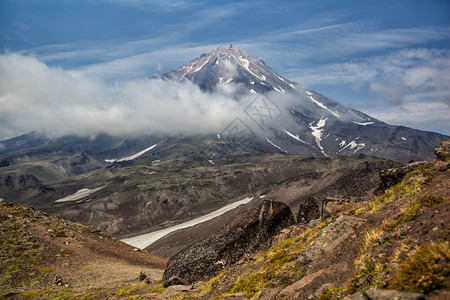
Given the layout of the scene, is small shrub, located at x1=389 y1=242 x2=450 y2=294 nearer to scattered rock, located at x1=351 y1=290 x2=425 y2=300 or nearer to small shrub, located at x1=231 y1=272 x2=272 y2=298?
scattered rock, located at x1=351 y1=290 x2=425 y2=300

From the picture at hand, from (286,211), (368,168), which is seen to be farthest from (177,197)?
(286,211)

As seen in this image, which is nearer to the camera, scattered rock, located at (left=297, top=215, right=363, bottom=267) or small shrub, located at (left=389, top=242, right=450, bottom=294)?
small shrub, located at (left=389, top=242, right=450, bottom=294)

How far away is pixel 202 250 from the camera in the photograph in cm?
1995

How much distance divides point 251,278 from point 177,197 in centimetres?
16930

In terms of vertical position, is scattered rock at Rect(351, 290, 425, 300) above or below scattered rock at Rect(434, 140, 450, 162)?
above

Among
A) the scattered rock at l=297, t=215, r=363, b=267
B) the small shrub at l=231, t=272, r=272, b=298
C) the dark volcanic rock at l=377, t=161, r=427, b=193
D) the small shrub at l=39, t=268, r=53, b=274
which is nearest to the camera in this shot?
the scattered rock at l=297, t=215, r=363, b=267

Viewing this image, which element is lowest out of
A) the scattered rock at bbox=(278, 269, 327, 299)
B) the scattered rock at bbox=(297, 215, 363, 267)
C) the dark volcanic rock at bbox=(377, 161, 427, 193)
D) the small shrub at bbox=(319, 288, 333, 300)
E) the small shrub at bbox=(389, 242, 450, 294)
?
the dark volcanic rock at bbox=(377, 161, 427, 193)

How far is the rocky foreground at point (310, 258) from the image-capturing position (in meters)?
6.23

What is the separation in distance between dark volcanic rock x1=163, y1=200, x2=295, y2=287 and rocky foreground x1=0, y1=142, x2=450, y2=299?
72 mm

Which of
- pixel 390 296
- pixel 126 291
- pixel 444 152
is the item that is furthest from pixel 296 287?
pixel 126 291

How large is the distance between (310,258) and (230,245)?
10251mm

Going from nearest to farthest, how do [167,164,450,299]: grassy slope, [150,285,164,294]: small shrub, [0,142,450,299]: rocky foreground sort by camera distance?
[167,164,450,299]: grassy slope < [0,142,450,299]: rocky foreground < [150,285,164,294]: small shrub

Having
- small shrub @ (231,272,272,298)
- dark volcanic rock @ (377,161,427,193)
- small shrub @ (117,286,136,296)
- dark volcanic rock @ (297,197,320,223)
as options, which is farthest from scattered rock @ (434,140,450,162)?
small shrub @ (117,286,136,296)

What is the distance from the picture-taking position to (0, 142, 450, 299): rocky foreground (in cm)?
623
